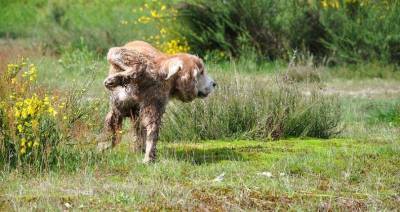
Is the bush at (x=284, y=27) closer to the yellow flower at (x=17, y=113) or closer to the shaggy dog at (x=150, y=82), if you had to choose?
the shaggy dog at (x=150, y=82)

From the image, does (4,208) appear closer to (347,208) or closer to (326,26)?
(347,208)

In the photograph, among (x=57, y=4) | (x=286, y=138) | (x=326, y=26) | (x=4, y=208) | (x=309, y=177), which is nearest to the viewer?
(x=4, y=208)

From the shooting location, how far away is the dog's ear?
884 centimetres

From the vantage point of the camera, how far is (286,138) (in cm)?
1139

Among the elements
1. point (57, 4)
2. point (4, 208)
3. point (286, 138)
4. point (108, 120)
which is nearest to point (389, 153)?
point (286, 138)

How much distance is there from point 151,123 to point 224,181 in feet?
3.61

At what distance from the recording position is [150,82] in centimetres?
901

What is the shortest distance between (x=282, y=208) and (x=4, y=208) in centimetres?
234

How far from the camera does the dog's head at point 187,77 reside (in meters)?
8.92

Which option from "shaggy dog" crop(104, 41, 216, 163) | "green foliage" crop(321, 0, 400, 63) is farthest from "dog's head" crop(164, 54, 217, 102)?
"green foliage" crop(321, 0, 400, 63)

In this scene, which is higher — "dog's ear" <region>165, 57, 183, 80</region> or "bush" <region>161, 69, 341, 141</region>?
"dog's ear" <region>165, 57, 183, 80</region>

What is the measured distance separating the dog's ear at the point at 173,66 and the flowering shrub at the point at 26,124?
44.1 inches

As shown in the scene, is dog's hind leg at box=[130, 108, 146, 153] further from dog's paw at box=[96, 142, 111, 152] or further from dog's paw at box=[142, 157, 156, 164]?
dog's paw at box=[142, 157, 156, 164]

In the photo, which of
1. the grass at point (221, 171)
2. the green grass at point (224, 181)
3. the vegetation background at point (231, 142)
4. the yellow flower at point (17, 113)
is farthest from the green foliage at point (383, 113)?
the yellow flower at point (17, 113)
